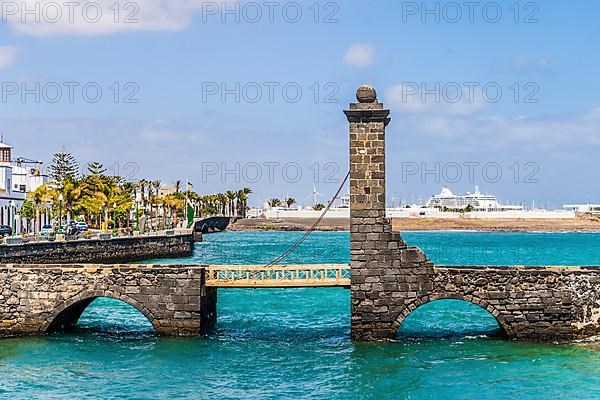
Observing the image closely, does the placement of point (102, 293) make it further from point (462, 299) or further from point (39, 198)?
point (39, 198)

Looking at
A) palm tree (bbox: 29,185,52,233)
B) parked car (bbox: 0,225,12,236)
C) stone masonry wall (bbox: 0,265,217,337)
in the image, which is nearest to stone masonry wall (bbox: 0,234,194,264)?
parked car (bbox: 0,225,12,236)

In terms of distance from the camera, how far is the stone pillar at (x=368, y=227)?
26.2 m

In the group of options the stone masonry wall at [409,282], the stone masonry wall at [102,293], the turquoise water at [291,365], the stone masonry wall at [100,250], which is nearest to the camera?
the turquoise water at [291,365]

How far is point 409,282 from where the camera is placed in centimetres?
2608

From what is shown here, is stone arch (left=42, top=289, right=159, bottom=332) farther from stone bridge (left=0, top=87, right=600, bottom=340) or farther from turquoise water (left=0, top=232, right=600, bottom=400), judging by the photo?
turquoise water (left=0, top=232, right=600, bottom=400)

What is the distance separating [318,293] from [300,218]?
15128cm

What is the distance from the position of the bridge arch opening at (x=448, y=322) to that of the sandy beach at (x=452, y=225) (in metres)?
137

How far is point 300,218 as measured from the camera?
194 m

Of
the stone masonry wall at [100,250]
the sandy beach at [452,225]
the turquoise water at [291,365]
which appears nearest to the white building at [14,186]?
the stone masonry wall at [100,250]

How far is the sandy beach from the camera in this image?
6978 inches

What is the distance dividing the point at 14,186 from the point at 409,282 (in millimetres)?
66582

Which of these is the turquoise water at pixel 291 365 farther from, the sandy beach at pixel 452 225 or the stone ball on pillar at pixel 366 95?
the sandy beach at pixel 452 225

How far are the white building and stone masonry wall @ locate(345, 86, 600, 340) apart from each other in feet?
157

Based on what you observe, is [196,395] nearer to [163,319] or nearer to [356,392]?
[356,392]
